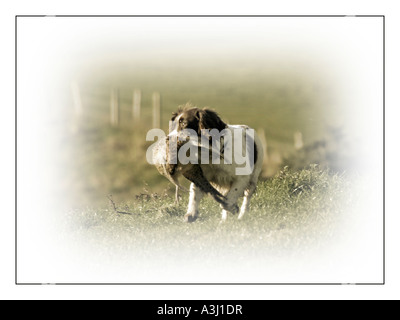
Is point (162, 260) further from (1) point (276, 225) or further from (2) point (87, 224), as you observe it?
(2) point (87, 224)

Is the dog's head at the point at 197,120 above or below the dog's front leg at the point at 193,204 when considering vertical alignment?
above

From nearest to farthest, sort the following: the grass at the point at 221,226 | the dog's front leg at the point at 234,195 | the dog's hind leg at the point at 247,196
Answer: the grass at the point at 221,226
the dog's front leg at the point at 234,195
the dog's hind leg at the point at 247,196

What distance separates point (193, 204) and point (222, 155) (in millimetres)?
1023

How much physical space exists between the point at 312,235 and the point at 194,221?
1.80 metres

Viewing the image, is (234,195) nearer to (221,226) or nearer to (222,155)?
(221,226)

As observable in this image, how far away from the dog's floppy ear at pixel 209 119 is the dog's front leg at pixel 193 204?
1.14 meters

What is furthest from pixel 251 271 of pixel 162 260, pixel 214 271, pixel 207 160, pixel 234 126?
pixel 234 126

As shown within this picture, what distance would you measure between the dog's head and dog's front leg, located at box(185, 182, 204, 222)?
113cm

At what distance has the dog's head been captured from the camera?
29.8 feet

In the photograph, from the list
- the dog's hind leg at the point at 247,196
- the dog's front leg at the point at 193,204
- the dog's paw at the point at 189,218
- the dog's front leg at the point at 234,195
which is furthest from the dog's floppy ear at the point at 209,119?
the dog's paw at the point at 189,218

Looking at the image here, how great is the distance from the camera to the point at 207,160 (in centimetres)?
926

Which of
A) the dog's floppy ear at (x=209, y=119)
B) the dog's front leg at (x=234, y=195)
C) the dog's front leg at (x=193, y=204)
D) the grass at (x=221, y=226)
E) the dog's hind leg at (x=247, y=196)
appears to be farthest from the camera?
the dog's hind leg at (x=247, y=196)

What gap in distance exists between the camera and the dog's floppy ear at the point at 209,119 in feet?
29.8

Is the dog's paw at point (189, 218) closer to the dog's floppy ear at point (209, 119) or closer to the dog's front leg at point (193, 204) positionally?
the dog's front leg at point (193, 204)
